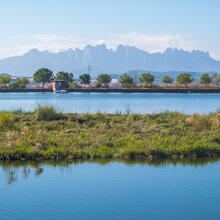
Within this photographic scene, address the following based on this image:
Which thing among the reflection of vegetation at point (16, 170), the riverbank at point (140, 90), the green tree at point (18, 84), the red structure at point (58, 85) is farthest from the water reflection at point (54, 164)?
the green tree at point (18, 84)

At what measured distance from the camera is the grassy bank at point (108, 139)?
12375 mm

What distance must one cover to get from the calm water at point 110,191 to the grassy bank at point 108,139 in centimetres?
77

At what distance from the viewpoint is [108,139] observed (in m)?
14.1

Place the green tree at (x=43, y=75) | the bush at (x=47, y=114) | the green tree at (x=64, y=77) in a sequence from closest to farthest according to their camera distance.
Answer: the bush at (x=47, y=114)
the green tree at (x=43, y=75)
the green tree at (x=64, y=77)

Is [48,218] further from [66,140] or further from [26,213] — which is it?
[66,140]

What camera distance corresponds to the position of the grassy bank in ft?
40.6

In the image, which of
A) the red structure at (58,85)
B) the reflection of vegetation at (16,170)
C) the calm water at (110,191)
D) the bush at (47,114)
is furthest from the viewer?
the red structure at (58,85)

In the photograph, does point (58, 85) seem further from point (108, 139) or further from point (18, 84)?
point (108, 139)

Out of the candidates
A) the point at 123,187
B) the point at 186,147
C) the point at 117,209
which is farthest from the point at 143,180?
the point at 186,147

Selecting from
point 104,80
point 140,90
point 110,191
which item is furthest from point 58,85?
point 110,191

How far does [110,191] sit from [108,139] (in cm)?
504

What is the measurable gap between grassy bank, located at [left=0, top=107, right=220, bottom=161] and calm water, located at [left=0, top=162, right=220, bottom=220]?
2.53 feet

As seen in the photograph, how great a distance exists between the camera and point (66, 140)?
13.6 m

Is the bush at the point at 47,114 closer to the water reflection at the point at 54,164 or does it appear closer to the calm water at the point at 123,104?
the calm water at the point at 123,104
